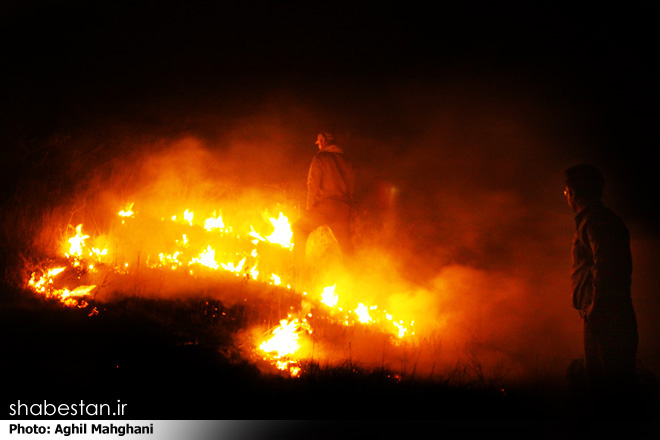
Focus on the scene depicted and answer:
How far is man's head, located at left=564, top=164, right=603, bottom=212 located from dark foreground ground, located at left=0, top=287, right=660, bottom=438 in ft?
6.30

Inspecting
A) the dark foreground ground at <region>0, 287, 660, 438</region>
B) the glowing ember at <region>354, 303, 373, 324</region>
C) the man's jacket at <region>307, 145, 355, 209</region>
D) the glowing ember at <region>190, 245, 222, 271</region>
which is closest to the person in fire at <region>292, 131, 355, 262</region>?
Result: the man's jacket at <region>307, 145, 355, 209</region>

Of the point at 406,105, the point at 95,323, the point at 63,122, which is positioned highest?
the point at 406,105

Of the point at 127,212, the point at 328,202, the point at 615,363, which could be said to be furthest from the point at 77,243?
the point at 615,363

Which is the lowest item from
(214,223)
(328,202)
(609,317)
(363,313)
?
(609,317)

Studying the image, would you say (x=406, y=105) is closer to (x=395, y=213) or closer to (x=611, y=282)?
(x=395, y=213)

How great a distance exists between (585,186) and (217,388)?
414 cm

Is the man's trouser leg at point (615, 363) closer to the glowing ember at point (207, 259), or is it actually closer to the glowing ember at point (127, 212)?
the glowing ember at point (207, 259)

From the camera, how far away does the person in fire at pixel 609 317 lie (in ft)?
14.8

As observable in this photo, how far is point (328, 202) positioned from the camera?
8.63m

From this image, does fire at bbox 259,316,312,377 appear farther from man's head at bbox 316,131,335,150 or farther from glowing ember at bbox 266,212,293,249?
man's head at bbox 316,131,335,150

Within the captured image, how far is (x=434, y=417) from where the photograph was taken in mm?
4898

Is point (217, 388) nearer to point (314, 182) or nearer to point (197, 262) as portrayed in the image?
point (197, 262)

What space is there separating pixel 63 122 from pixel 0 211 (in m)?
2.76

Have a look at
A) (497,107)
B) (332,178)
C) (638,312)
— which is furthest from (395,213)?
(638,312)
